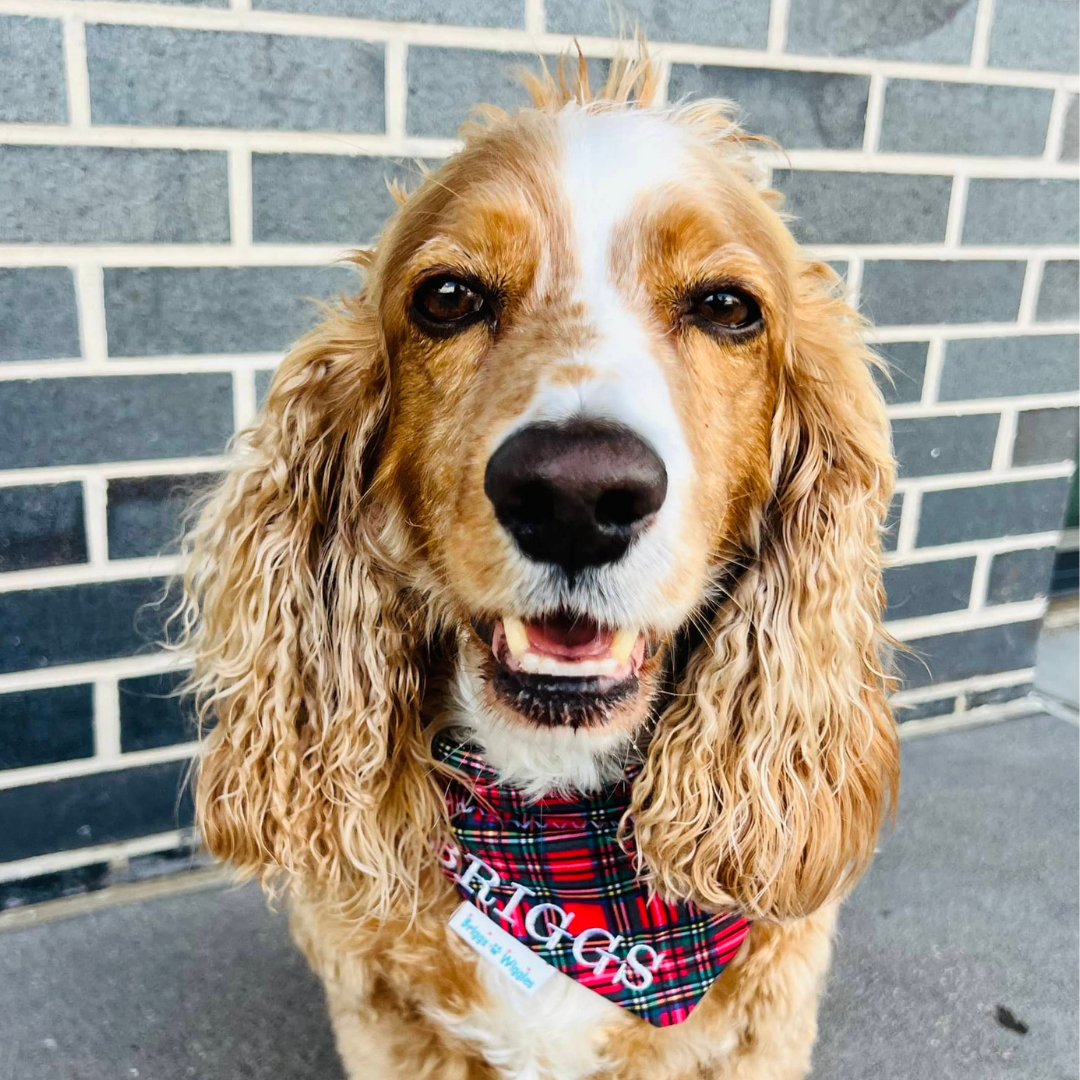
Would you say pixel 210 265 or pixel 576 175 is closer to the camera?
pixel 576 175

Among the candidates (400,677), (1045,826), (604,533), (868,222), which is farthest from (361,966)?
(868,222)

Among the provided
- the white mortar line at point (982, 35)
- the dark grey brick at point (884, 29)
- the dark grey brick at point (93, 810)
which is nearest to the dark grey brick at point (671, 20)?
the dark grey brick at point (884, 29)

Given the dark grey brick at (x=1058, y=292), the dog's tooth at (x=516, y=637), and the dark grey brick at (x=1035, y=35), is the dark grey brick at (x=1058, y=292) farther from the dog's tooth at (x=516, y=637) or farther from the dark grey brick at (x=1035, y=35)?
the dog's tooth at (x=516, y=637)

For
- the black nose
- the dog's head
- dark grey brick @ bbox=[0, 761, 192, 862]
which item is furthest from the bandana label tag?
dark grey brick @ bbox=[0, 761, 192, 862]

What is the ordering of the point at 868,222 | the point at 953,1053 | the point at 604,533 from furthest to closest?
the point at 868,222
the point at 953,1053
the point at 604,533

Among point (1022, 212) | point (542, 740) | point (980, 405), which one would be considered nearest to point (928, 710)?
point (980, 405)

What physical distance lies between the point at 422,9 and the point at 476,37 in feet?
0.41

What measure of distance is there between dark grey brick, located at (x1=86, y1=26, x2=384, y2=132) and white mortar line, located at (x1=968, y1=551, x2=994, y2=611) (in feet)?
7.07

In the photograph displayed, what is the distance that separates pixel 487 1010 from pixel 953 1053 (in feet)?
3.55

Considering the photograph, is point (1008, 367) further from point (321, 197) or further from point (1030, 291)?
point (321, 197)

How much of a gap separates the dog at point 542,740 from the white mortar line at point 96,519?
2.14 ft

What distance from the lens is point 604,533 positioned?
1145mm

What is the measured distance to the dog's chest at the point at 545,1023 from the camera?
1.51 meters

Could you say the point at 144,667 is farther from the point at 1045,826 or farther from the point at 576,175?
the point at 1045,826
